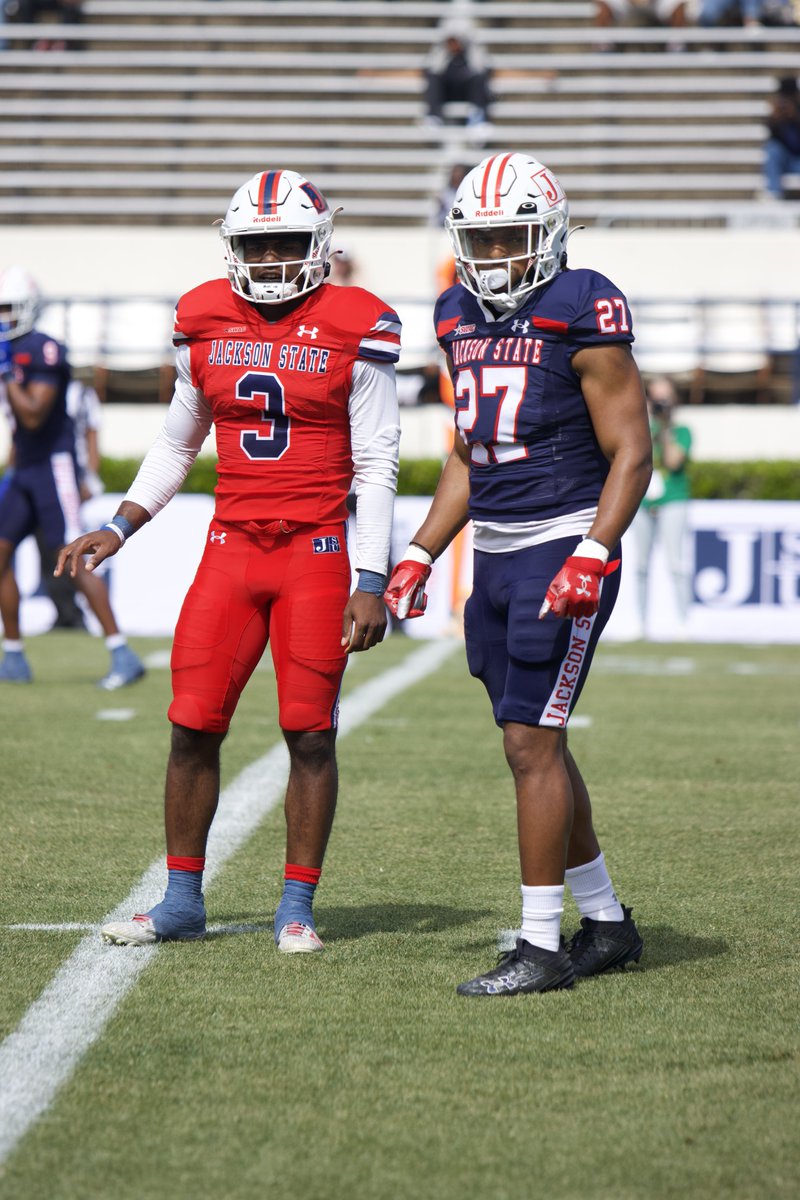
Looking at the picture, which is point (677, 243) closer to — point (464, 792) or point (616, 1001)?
point (464, 792)

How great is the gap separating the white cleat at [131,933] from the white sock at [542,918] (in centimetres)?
91

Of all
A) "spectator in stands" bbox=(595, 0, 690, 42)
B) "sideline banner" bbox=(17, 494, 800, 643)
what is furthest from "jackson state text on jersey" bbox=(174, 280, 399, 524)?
"spectator in stands" bbox=(595, 0, 690, 42)

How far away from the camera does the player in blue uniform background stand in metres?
9.12

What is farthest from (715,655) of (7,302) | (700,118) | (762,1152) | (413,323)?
(700,118)

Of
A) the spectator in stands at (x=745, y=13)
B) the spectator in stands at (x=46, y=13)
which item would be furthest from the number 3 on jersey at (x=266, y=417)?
the spectator in stands at (x=46, y=13)

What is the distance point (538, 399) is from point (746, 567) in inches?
372

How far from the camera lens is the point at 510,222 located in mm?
3744

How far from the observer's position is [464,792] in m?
6.25

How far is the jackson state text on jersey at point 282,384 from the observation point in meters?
4.03

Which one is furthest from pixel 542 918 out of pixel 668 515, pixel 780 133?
pixel 780 133

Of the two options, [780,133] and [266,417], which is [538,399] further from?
[780,133]

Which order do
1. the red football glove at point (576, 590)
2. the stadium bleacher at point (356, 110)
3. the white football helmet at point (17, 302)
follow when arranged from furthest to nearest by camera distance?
the stadium bleacher at point (356, 110)
the white football helmet at point (17, 302)
the red football glove at point (576, 590)

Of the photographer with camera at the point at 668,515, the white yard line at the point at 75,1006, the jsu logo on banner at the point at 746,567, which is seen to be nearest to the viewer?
the white yard line at the point at 75,1006

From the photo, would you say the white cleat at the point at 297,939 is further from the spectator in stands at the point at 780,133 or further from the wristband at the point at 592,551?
the spectator in stands at the point at 780,133
